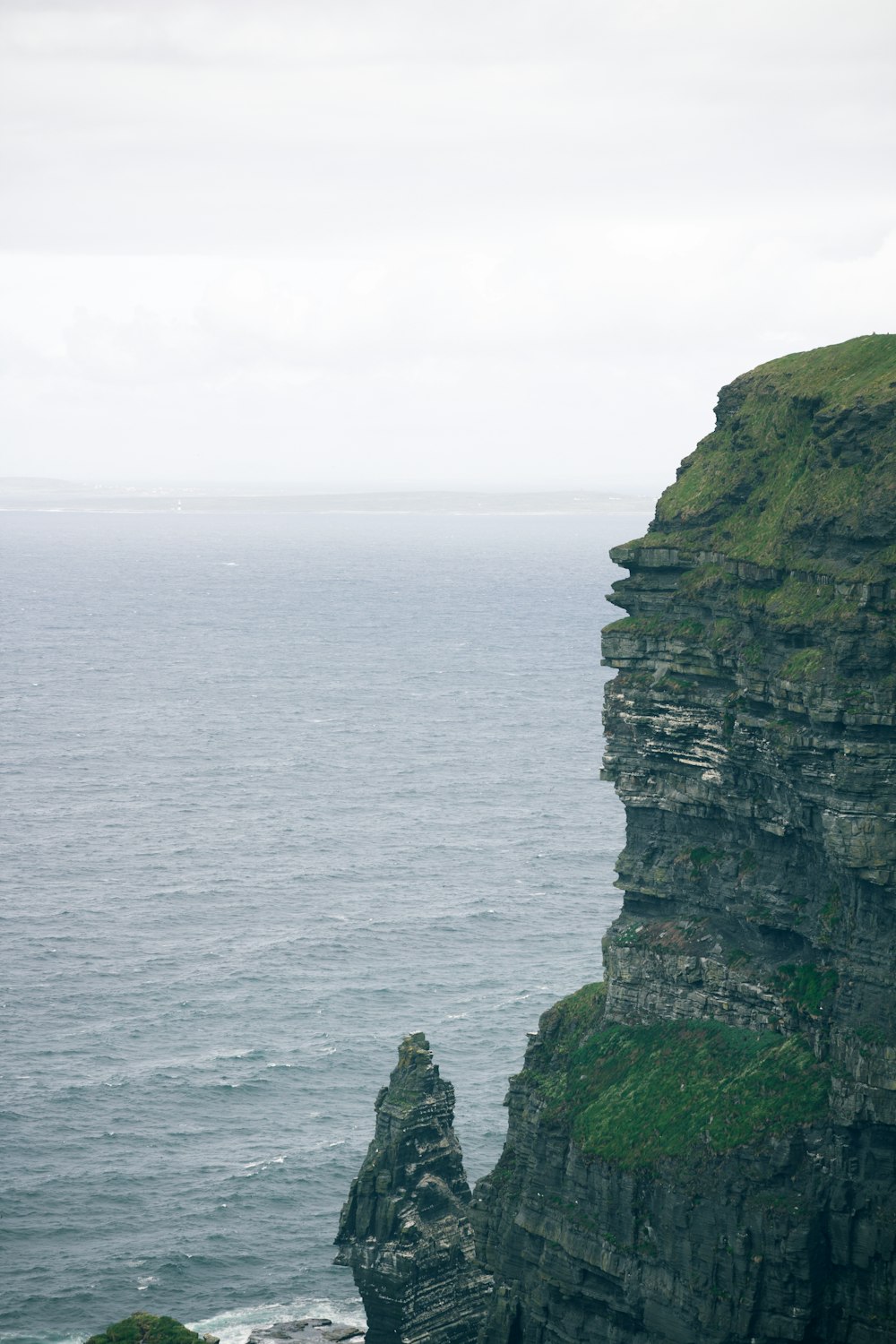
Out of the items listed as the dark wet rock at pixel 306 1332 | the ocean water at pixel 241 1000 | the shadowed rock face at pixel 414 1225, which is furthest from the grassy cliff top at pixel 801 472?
the ocean water at pixel 241 1000

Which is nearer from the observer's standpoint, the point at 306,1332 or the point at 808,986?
the point at 808,986

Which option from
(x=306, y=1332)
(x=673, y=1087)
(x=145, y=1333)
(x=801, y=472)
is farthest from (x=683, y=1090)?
(x=306, y=1332)

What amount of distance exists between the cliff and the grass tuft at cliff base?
116mm

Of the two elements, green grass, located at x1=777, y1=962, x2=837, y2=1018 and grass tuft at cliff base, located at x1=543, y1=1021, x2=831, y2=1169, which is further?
green grass, located at x1=777, y1=962, x2=837, y2=1018

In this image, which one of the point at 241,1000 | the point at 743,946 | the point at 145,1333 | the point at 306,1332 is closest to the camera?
the point at 743,946

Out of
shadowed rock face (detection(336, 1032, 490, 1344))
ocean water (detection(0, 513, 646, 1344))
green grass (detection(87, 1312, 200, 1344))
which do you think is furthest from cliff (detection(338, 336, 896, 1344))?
A: ocean water (detection(0, 513, 646, 1344))

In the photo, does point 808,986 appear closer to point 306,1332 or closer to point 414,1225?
point 414,1225

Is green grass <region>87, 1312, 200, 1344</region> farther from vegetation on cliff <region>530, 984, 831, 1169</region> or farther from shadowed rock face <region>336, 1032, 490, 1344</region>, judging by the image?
vegetation on cliff <region>530, 984, 831, 1169</region>

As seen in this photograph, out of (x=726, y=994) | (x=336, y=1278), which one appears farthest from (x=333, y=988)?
(x=726, y=994)

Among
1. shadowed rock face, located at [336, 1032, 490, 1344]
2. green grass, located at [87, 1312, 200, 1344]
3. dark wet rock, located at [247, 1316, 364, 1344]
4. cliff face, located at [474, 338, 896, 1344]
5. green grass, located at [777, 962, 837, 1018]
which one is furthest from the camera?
dark wet rock, located at [247, 1316, 364, 1344]

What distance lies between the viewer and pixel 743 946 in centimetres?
7138

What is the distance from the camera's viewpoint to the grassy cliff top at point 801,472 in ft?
222

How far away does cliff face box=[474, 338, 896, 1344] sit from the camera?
63844 millimetres

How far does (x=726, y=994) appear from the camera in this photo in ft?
232
